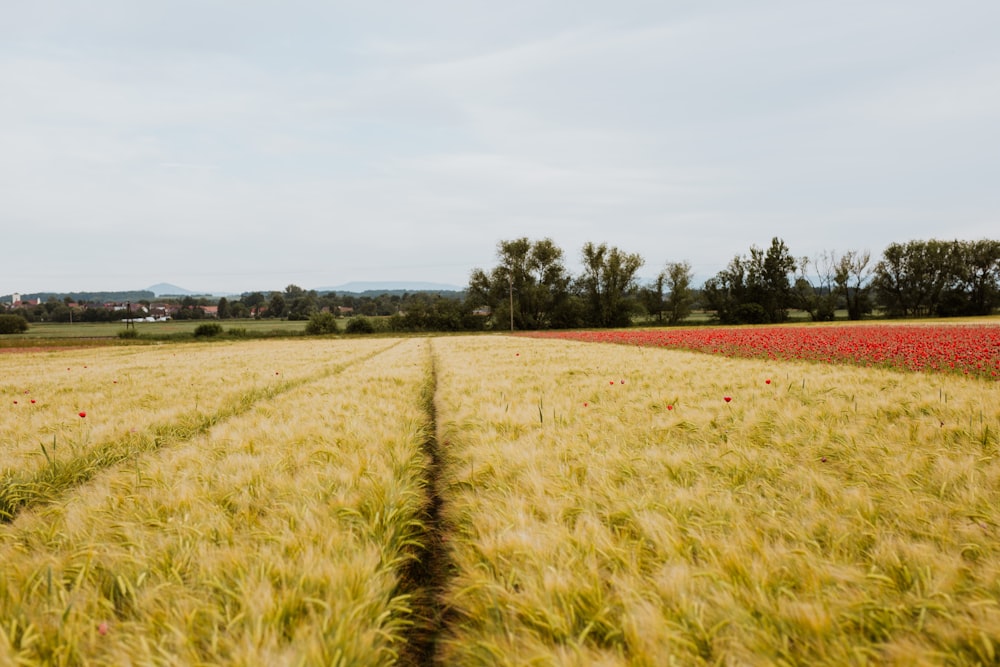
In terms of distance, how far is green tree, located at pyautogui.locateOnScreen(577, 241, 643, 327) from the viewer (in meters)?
66.6

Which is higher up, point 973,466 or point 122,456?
point 973,466

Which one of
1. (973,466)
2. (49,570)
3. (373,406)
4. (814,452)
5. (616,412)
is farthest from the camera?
(373,406)

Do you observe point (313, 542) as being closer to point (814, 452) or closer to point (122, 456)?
point (122, 456)

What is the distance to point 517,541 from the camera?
2510 millimetres

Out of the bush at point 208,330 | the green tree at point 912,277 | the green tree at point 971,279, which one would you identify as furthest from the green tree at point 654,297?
the bush at point 208,330

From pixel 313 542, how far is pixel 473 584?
38.2 inches

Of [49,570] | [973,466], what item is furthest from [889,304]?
[49,570]

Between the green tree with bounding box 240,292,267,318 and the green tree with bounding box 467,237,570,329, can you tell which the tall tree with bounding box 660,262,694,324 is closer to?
the green tree with bounding box 467,237,570,329

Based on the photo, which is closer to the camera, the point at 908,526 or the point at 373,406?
the point at 908,526

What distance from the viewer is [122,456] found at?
4.81m

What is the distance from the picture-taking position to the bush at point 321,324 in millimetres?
68613

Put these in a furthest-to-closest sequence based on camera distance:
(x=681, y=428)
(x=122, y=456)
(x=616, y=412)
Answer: (x=616, y=412)
(x=681, y=428)
(x=122, y=456)

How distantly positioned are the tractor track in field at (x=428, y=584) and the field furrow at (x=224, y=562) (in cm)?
4

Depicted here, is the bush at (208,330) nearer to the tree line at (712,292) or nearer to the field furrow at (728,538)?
the tree line at (712,292)
